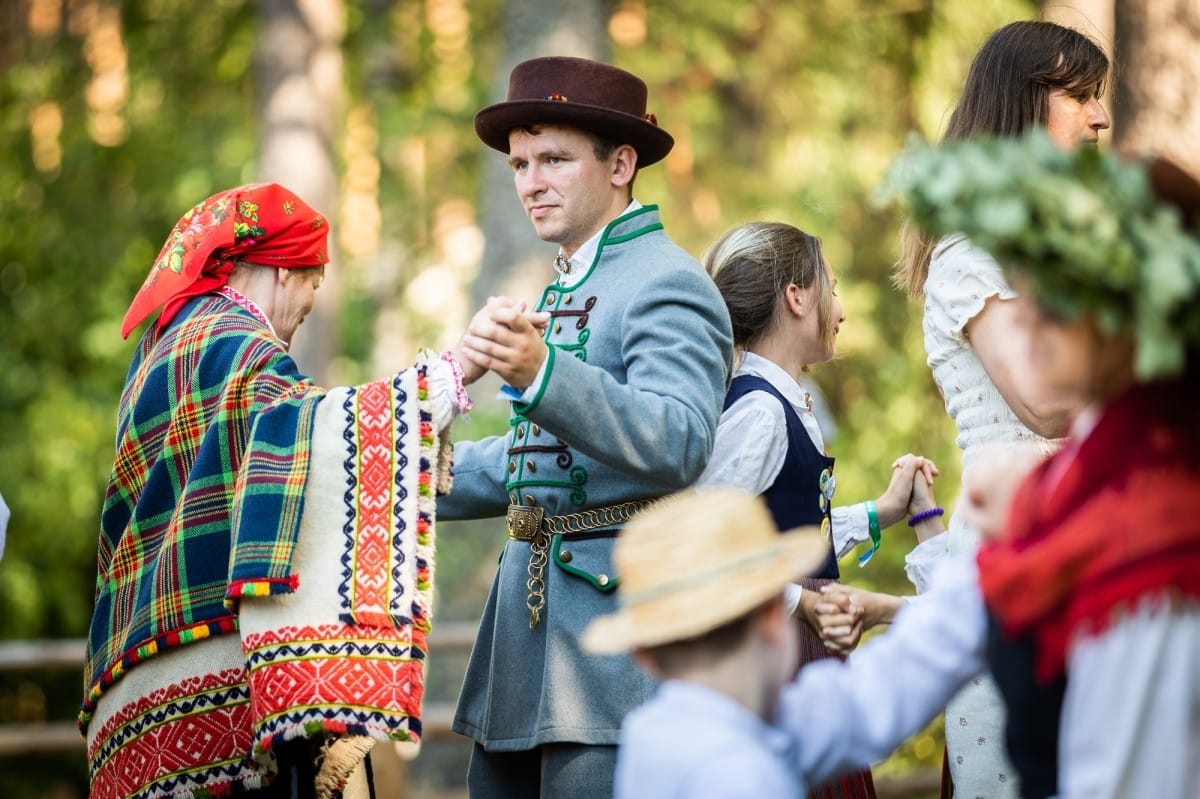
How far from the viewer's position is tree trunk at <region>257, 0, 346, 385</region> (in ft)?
32.1

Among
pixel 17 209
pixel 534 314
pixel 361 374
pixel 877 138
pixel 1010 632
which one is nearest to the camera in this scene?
pixel 1010 632

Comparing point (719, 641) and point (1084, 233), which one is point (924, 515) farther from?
point (1084, 233)

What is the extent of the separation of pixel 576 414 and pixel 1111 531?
130cm

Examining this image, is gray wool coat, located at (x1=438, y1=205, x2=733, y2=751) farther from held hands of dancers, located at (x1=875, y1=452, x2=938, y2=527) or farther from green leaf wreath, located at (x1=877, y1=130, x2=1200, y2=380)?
green leaf wreath, located at (x1=877, y1=130, x2=1200, y2=380)

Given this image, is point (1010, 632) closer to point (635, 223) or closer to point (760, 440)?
point (760, 440)

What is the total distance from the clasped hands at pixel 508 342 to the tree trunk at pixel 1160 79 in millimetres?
3054

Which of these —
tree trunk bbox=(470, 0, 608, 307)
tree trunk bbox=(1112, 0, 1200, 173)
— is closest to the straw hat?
tree trunk bbox=(1112, 0, 1200, 173)

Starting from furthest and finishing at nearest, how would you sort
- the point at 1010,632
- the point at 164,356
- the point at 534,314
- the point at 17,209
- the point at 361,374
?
the point at 361,374 < the point at 17,209 < the point at 164,356 < the point at 534,314 < the point at 1010,632

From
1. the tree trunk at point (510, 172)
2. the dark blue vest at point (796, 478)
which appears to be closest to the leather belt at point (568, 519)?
the dark blue vest at point (796, 478)

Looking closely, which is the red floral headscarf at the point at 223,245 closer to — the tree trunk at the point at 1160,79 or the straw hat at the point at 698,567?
the straw hat at the point at 698,567

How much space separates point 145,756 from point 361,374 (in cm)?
1389

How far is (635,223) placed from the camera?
3.47 meters

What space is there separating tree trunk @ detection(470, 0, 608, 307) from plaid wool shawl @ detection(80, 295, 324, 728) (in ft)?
23.4

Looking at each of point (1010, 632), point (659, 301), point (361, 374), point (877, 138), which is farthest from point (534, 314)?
point (361, 374)
